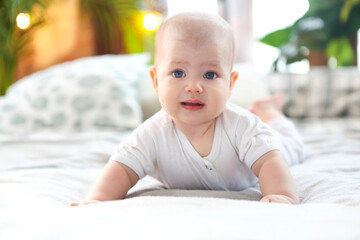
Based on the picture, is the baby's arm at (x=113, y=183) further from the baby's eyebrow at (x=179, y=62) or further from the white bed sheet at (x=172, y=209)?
the baby's eyebrow at (x=179, y=62)

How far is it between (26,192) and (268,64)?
2.97m

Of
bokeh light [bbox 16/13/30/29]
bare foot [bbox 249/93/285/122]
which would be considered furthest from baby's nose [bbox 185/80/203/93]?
bokeh light [bbox 16/13/30/29]

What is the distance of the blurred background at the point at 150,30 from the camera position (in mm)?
2760

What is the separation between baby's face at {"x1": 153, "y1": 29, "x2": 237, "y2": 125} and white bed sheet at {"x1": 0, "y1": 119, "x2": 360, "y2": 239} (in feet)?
0.57

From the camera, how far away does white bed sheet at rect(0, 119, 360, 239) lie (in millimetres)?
571

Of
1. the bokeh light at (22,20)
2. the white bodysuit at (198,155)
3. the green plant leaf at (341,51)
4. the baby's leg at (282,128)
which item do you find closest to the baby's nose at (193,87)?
the white bodysuit at (198,155)

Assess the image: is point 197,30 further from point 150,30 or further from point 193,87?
point 150,30

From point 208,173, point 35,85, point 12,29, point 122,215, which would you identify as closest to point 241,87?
point 35,85

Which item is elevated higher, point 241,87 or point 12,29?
point 12,29

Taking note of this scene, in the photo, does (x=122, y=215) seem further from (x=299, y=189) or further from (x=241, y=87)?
(x=241, y=87)

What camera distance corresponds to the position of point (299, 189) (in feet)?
3.02

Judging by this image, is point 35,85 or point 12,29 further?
point 12,29

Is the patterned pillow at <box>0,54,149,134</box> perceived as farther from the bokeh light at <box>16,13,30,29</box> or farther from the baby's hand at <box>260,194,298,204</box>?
the baby's hand at <box>260,194,298,204</box>

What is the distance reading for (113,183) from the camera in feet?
2.93
